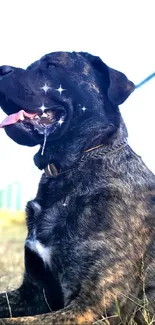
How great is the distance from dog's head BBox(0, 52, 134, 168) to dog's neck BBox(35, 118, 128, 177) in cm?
4

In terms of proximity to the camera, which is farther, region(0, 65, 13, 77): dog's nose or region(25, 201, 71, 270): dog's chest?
region(0, 65, 13, 77): dog's nose

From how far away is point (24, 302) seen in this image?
444 cm

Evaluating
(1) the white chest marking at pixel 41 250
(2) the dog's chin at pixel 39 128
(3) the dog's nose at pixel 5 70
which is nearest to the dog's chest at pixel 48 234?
(1) the white chest marking at pixel 41 250

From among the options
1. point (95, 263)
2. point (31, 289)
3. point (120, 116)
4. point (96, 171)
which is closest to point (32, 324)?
point (95, 263)

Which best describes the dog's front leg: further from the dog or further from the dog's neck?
the dog's neck

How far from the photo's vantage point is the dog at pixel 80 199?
373cm

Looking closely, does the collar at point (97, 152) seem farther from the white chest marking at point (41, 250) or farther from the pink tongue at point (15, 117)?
the white chest marking at point (41, 250)

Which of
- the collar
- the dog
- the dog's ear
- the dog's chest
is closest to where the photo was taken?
the dog

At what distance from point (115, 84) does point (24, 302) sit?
1.85 m

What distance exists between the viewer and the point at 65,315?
139 inches

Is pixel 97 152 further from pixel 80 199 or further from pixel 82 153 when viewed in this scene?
pixel 80 199

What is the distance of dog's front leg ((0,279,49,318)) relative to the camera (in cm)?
433

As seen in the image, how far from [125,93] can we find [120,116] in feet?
0.61

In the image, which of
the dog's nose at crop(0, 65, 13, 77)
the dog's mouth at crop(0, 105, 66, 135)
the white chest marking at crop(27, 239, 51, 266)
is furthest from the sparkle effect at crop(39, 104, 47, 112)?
the white chest marking at crop(27, 239, 51, 266)
